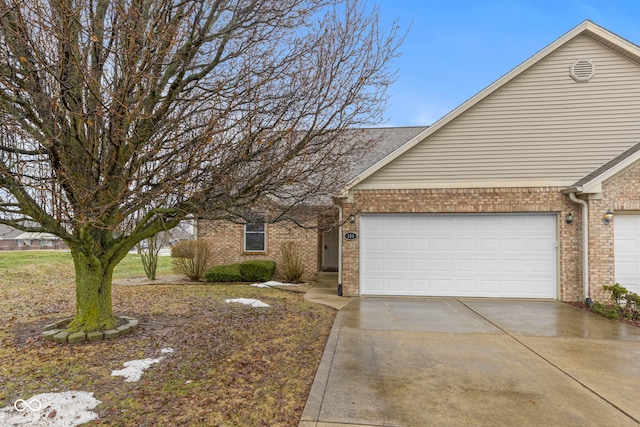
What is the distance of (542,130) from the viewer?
30.8ft

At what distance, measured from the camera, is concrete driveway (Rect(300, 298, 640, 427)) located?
353cm

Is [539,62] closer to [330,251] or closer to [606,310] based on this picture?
[606,310]

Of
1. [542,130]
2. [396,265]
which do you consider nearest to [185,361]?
[396,265]

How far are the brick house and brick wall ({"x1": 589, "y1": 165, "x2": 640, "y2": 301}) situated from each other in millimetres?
25

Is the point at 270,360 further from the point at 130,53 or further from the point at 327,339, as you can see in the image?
the point at 130,53

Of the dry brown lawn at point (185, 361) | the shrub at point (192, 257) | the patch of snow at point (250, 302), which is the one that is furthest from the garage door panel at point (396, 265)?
the shrub at point (192, 257)

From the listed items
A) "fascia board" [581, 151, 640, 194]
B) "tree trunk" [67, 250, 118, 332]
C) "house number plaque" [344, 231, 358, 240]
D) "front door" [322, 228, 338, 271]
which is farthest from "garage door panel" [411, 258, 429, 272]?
"tree trunk" [67, 250, 118, 332]

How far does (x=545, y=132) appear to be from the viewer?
30.8ft

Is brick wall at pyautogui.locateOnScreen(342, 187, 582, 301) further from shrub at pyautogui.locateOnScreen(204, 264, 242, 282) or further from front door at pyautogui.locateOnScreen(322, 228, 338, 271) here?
front door at pyautogui.locateOnScreen(322, 228, 338, 271)

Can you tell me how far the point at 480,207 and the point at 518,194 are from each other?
3.37 feet

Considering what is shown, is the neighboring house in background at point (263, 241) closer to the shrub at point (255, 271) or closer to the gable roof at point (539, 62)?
the shrub at point (255, 271)

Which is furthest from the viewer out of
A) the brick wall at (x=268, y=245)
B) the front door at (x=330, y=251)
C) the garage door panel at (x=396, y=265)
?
the front door at (x=330, y=251)

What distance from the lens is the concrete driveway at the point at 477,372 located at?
11.6ft

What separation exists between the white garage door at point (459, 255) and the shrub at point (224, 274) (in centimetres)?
485
